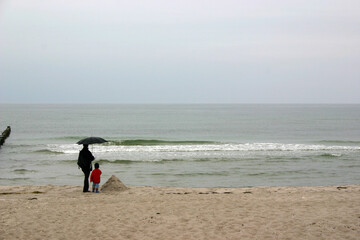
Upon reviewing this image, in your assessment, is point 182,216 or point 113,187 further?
point 113,187

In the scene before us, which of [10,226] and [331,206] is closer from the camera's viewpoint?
[10,226]

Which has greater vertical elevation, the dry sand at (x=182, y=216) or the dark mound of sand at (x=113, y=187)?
the dry sand at (x=182, y=216)

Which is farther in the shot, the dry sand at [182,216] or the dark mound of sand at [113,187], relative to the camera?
the dark mound of sand at [113,187]

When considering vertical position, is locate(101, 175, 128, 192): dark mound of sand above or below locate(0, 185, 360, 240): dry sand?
below

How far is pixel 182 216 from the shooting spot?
930cm

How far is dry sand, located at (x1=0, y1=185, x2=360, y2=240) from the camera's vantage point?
7895 mm

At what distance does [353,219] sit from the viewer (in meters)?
8.58

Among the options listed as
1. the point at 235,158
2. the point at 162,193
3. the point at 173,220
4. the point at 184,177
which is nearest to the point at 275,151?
the point at 235,158

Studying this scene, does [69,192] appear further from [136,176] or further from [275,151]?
[275,151]

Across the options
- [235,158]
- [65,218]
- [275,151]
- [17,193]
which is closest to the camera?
[65,218]

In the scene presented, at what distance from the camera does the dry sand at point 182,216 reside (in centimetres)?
789

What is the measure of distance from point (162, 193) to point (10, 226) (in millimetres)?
5947

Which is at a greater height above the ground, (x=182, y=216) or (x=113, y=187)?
(x=182, y=216)

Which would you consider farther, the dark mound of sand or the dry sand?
the dark mound of sand
